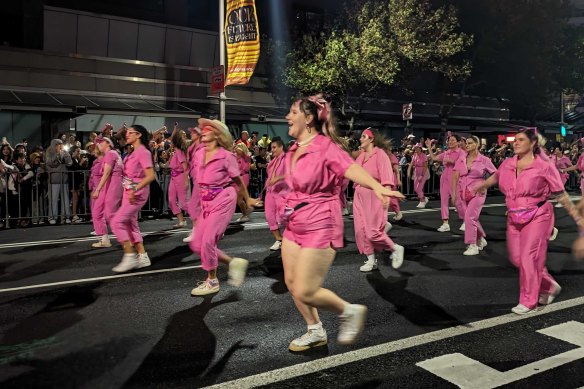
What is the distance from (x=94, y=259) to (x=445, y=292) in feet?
16.3

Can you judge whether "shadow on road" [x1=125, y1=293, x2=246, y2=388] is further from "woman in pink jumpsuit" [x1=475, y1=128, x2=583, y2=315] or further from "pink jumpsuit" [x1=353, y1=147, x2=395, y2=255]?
"woman in pink jumpsuit" [x1=475, y1=128, x2=583, y2=315]

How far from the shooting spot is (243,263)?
539 centimetres

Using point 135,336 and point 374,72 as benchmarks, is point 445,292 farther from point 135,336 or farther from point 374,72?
point 374,72

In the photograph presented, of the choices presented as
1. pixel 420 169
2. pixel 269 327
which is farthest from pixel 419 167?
pixel 269 327

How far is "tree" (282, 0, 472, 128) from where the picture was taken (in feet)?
79.2

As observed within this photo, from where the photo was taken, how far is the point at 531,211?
17.2 feet

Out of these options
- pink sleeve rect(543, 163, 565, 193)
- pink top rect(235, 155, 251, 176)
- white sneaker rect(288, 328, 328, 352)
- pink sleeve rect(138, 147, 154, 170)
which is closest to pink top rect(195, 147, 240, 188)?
pink sleeve rect(138, 147, 154, 170)

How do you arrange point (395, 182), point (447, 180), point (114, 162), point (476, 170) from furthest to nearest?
point (447, 180) → point (476, 170) → point (395, 182) → point (114, 162)

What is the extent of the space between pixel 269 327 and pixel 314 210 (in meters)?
1.49

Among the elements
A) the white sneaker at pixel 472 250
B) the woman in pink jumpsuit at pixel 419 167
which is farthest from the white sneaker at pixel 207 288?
the woman in pink jumpsuit at pixel 419 167

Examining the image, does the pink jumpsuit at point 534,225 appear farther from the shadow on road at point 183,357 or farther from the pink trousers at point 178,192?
the pink trousers at point 178,192

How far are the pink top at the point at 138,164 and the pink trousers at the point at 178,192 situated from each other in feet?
13.2

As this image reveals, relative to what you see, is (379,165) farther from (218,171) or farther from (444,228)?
(444,228)

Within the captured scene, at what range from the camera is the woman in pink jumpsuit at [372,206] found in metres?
6.78
